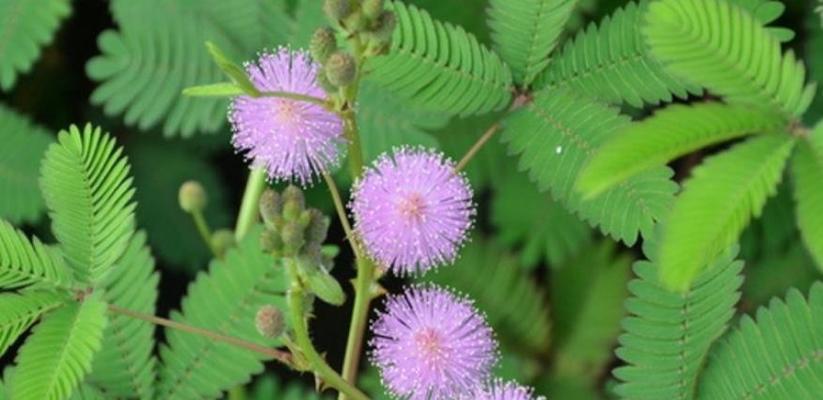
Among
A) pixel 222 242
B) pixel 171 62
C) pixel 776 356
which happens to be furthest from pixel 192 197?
pixel 776 356

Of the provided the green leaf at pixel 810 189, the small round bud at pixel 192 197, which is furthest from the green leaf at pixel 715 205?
the small round bud at pixel 192 197

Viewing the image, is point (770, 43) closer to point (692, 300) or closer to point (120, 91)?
point (692, 300)

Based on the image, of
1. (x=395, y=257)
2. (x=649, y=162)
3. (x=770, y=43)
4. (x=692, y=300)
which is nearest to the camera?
(x=649, y=162)

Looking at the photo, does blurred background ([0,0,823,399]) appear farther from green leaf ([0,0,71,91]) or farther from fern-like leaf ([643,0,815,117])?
fern-like leaf ([643,0,815,117])

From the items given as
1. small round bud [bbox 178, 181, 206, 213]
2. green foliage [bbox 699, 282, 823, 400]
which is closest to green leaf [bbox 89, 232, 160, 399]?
small round bud [bbox 178, 181, 206, 213]

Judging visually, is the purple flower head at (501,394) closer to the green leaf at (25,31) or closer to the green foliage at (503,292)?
the green foliage at (503,292)

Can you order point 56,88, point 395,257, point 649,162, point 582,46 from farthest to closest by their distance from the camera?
point 56,88 → point 582,46 → point 395,257 → point 649,162

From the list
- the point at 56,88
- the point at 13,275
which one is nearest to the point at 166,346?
the point at 13,275
